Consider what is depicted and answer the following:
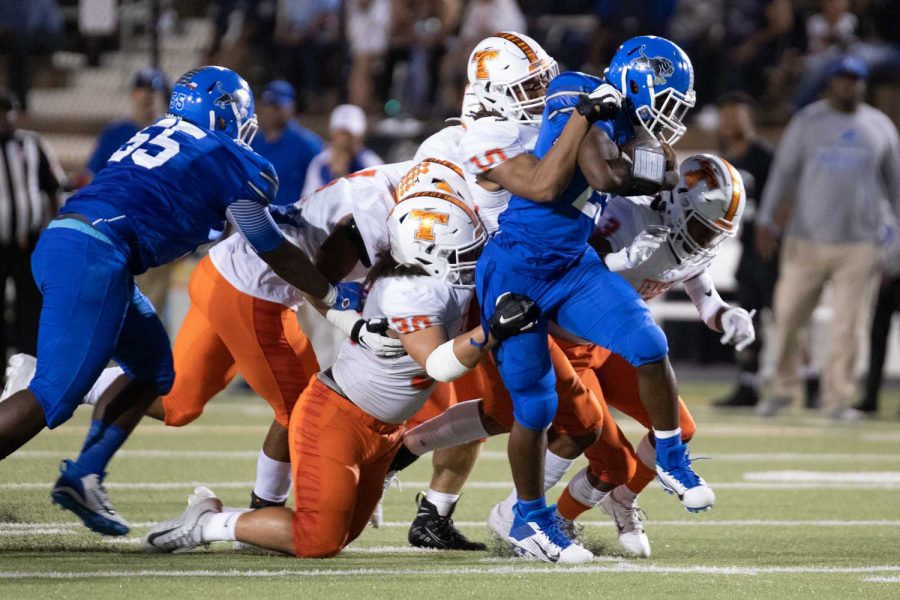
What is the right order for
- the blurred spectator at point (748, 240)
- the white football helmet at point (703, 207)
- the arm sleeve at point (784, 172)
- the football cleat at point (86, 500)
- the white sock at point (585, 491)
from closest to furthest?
the football cleat at point (86, 500), the white football helmet at point (703, 207), the white sock at point (585, 491), the arm sleeve at point (784, 172), the blurred spectator at point (748, 240)

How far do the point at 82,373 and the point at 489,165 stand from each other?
1.39 meters

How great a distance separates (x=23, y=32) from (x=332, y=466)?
9754mm

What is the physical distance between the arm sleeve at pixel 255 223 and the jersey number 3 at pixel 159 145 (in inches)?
10.2

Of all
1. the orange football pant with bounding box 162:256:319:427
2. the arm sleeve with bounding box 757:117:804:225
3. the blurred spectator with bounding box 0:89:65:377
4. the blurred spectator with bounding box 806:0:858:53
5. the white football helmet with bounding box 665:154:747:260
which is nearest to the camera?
the white football helmet with bounding box 665:154:747:260

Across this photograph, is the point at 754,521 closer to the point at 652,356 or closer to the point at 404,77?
the point at 652,356

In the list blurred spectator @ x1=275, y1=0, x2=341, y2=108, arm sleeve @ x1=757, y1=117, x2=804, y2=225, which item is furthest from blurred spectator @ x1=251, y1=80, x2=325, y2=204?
blurred spectator @ x1=275, y1=0, x2=341, y2=108

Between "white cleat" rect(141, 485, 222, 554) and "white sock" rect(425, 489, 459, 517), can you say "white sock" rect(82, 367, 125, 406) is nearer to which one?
"white cleat" rect(141, 485, 222, 554)

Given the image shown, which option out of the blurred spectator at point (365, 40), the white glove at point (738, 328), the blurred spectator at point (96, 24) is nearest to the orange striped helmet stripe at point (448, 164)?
the white glove at point (738, 328)

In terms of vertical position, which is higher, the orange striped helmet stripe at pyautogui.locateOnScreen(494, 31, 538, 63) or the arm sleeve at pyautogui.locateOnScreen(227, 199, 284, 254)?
the orange striped helmet stripe at pyautogui.locateOnScreen(494, 31, 538, 63)

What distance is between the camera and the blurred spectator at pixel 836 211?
9.65 metres

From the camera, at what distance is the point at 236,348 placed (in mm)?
5359

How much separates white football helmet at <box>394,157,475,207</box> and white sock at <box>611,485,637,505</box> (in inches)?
43.4

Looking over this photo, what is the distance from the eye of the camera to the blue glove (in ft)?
16.5

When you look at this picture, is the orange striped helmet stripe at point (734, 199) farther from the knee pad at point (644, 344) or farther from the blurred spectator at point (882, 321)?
the blurred spectator at point (882, 321)
